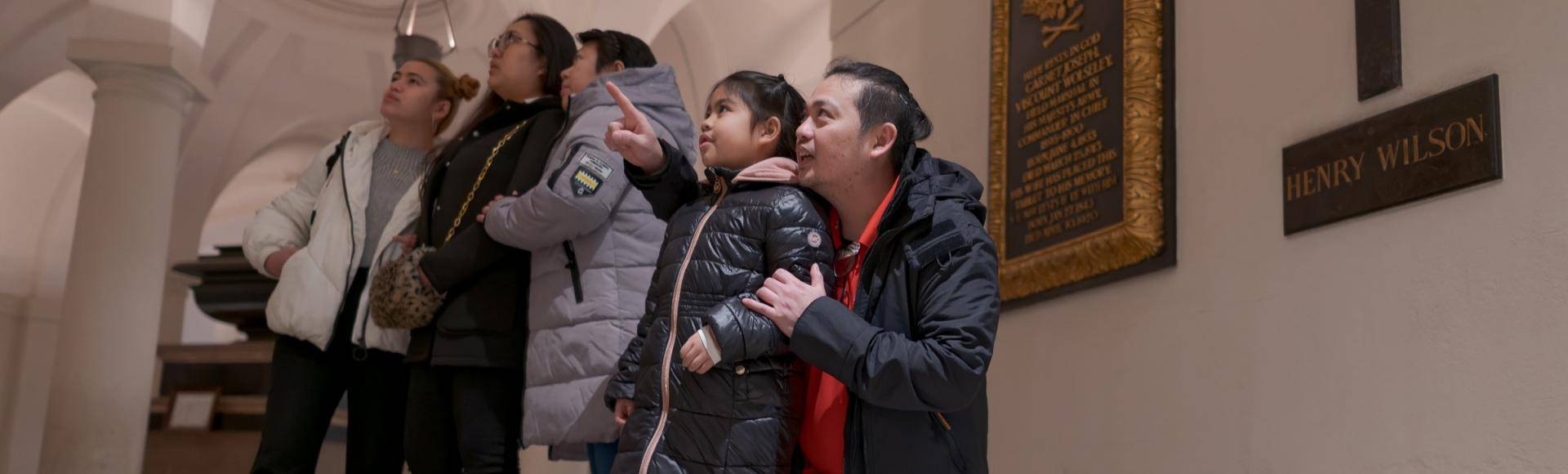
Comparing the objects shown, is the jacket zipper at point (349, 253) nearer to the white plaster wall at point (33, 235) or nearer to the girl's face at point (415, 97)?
the girl's face at point (415, 97)

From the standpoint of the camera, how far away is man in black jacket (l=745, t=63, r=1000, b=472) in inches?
99.4

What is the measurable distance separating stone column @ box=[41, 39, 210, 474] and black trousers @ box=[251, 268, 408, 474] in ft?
14.7

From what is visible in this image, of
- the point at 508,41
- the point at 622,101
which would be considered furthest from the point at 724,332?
the point at 508,41

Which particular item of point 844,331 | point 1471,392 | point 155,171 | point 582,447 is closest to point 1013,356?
point 582,447

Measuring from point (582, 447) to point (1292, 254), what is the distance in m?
1.80

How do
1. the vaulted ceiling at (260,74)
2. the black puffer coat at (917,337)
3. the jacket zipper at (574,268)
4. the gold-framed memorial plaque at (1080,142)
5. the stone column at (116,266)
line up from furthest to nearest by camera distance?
the vaulted ceiling at (260,74) < the stone column at (116,266) < the gold-framed memorial plaque at (1080,142) < the jacket zipper at (574,268) < the black puffer coat at (917,337)

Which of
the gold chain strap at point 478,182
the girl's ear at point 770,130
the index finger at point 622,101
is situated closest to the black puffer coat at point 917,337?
the girl's ear at point 770,130

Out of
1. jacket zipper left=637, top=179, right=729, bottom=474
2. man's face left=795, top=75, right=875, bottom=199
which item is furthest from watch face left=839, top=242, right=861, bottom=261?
jacket zipper left=637, top=179, right=729, bottom=474

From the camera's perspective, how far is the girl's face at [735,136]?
322cm

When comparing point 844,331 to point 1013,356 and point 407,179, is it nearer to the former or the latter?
point 1013,356

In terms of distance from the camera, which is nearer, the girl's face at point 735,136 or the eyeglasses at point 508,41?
the girl's face at point 735,136

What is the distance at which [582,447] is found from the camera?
3795 mm

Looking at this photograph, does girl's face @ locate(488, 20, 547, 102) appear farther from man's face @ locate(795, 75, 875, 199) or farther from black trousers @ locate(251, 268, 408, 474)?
man's face @ locate(795, 75, 875, 199)

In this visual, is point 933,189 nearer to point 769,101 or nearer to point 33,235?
point 769,101
